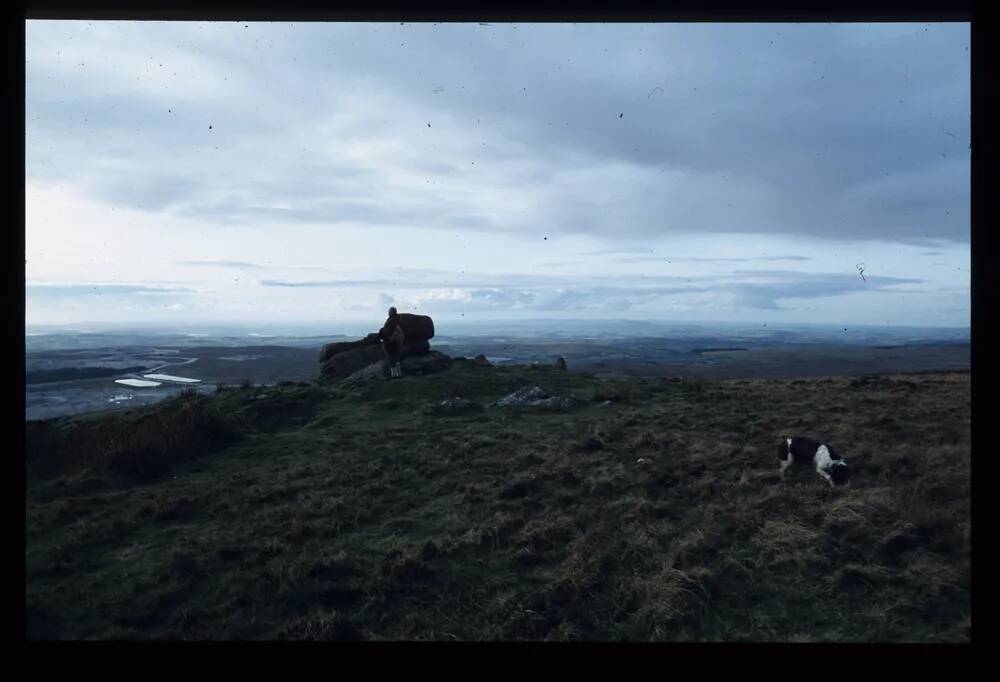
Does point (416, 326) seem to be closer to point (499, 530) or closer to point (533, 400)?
point (533, 400)

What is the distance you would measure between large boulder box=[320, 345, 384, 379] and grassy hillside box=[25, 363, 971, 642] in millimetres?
6802

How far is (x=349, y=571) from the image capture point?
17.7ft

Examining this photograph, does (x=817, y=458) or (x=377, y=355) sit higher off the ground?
(x=377, y=355)

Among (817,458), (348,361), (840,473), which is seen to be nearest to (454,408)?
(348,361)

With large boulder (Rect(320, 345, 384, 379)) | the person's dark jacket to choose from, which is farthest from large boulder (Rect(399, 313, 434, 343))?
large boulder (Rect(320, 345, 384, 379))

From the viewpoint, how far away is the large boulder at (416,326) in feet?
61.9

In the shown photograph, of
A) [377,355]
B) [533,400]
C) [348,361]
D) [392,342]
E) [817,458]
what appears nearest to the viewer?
[817,458]

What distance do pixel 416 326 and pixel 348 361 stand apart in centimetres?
290

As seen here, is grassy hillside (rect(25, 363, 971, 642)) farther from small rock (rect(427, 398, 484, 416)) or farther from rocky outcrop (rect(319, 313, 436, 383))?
rocky outcrop (rect(319, 313, 436, 383))

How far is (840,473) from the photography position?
721cm

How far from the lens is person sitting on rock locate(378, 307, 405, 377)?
17000mm

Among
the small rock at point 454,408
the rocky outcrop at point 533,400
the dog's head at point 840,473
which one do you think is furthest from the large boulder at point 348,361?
the dog's head at point 840,473

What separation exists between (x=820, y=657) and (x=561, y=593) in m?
2.32
